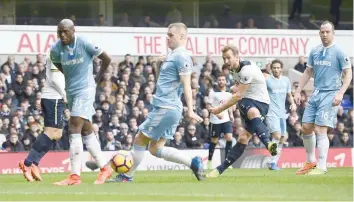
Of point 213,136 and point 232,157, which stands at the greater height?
point 232,157

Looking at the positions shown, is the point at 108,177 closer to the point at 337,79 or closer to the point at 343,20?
the point at 337,79

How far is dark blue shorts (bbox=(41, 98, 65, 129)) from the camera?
19.1 meters

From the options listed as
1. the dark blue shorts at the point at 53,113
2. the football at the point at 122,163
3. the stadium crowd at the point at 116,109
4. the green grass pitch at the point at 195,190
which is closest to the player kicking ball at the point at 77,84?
the football at the point at 122,163

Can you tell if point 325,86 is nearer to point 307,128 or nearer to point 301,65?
point 307,128

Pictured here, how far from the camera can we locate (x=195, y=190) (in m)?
15.1

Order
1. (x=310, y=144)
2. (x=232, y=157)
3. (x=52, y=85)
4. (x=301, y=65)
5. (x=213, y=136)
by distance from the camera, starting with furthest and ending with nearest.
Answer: (x=301, y=65) < (x=213, y=136) < (x=310, y=144) < (x=52, y=85) < (x=232, y=157)

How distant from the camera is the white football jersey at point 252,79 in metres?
18.3

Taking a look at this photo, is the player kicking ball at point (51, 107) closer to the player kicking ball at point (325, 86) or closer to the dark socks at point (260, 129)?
the dark socks at point (260, 129)

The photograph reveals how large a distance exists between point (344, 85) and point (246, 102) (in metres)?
1.76

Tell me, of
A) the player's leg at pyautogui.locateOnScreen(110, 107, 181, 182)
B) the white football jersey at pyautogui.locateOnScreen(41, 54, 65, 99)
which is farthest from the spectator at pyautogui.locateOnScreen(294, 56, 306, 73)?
the player's leg at pyautogui.locateOnScreen(110, 107, 181, 182)

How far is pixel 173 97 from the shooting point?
16.8 meters

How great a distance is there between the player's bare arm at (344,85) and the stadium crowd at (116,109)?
10.3 metres

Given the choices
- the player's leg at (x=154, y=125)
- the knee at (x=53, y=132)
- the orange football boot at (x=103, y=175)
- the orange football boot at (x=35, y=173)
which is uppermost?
the player's leg at (x=154, y=125)

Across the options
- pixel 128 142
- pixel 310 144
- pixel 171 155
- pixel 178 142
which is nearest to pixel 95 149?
pixel 171 155
